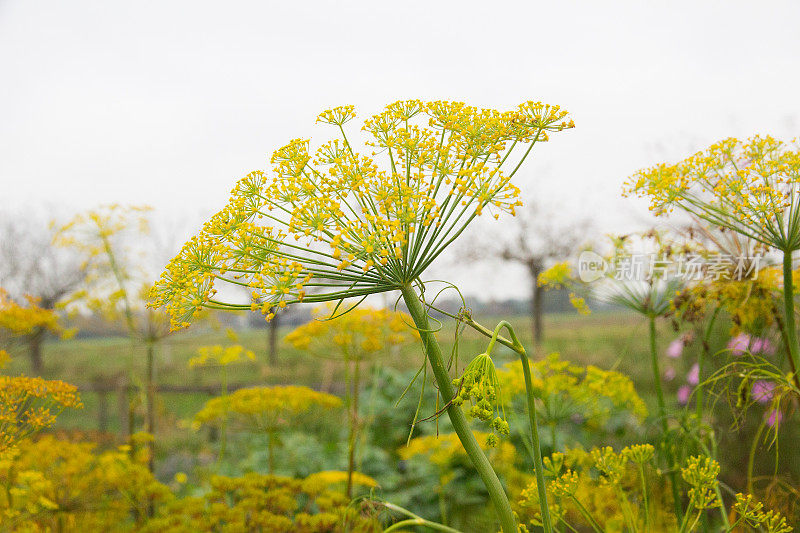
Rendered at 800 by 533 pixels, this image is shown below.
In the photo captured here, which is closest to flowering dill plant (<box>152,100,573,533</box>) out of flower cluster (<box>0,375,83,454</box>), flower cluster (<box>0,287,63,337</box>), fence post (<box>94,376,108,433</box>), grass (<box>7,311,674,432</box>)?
flower cluster (<box>0,375,83,454</box>)

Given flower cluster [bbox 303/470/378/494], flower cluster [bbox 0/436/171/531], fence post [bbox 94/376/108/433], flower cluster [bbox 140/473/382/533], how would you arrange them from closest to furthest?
flower cluster [bbox 140/473/382/533] < flower cluster [bbox 303/470/378/494] < flower cluster [bbox 0/436/171/531] < fence post [bbox 94/376/108/433]

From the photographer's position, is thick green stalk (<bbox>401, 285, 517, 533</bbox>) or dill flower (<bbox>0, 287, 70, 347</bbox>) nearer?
thick green stalk (<bbox>401, 285, 517, 533</bbox>)

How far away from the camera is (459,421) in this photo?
1.18m

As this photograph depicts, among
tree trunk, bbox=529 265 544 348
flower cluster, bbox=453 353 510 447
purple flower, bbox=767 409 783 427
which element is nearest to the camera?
flower cluster, bbox=453 353 510 447

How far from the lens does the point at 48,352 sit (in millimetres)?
6957

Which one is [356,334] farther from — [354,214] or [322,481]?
[354,214]

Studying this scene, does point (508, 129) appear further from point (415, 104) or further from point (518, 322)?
point (518, 322)

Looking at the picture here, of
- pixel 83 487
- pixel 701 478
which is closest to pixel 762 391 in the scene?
pixel 701 478

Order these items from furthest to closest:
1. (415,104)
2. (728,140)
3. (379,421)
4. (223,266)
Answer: (379,421)
(728,140)
(415,104)
(223,266)

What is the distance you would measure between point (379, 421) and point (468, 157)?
460 cm

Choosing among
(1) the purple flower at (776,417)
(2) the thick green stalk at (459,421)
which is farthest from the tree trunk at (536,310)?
(2) the thick green stalk at (459,421)

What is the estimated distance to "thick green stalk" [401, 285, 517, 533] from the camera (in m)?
1.18

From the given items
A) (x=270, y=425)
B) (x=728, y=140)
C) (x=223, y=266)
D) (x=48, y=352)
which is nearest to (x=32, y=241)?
(x=48, y=352)

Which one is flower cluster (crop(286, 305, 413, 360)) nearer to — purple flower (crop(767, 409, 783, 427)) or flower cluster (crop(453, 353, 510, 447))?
purple flower (crop(767, 409, 783, 427))
